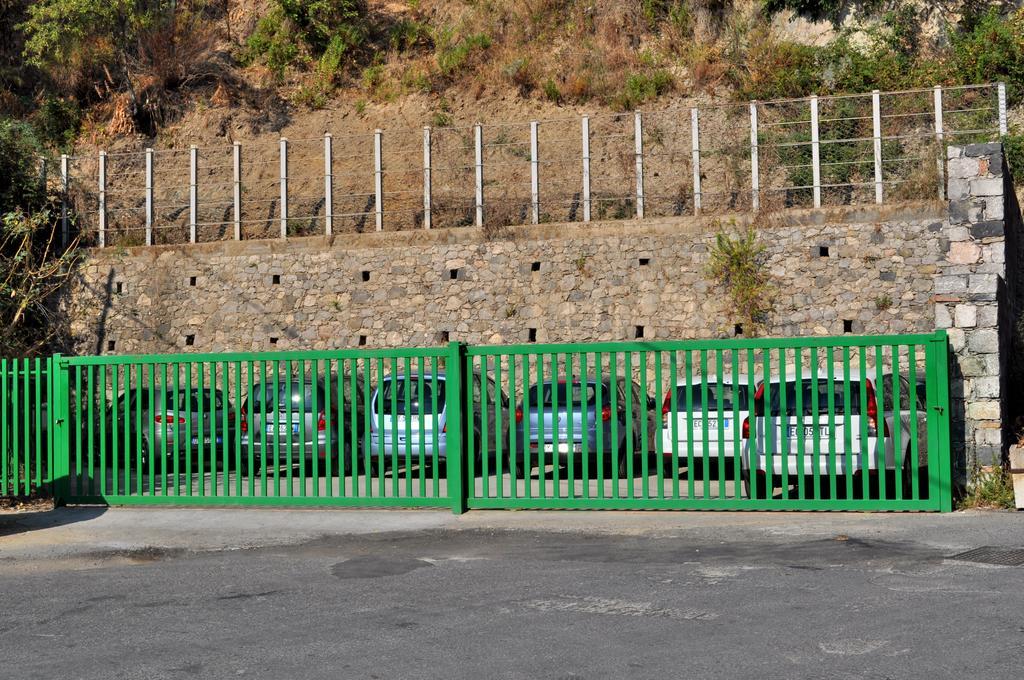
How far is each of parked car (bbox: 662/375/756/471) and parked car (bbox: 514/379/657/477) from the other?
0.31m

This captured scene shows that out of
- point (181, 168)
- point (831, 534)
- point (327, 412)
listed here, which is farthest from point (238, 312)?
point (831, 534)

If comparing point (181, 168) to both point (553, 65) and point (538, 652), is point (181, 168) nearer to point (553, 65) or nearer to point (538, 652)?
point (553, 65)

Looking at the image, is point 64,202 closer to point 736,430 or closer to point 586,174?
point 586,174

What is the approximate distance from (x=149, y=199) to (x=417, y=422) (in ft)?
53.5

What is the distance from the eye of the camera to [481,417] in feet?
40.5

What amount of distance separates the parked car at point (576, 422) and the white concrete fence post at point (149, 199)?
53.9 ft

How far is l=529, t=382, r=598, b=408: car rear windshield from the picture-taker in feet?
38.2

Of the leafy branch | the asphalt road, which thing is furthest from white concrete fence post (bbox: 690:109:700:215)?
the asphalt road

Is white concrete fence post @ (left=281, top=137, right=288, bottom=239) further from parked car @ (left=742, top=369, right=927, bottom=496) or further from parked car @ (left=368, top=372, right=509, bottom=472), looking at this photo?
parked car @ (left=742, top=369, right=927, bottom=496)

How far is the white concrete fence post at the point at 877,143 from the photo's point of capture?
2219cm

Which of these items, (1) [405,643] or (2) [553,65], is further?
(2) [553,65]

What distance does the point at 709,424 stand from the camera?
12.0m

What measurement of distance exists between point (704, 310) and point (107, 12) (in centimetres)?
1986

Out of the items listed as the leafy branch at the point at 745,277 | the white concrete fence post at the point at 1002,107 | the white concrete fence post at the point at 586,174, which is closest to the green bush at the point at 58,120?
the white concrete fence post at the point at 586,174
